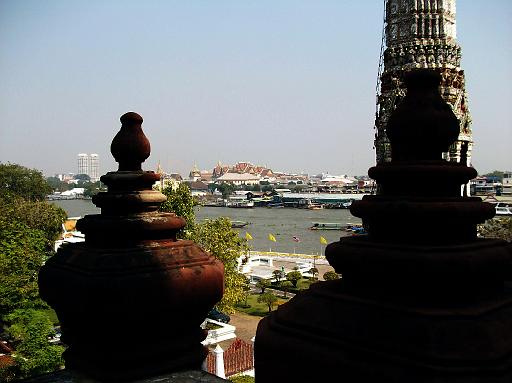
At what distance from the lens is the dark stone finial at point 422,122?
2174mm

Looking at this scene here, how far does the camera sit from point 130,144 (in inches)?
161

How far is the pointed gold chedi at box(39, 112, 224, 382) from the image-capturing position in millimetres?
3631

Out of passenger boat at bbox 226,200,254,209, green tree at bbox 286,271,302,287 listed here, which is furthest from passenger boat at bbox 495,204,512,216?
passenger boat at bbox 226,200,254,209

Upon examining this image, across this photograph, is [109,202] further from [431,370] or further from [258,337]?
[431,370]

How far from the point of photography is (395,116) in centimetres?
224

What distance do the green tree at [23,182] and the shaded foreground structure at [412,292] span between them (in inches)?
2227

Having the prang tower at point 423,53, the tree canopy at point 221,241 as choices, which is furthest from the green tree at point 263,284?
the prang tower at point 423,53

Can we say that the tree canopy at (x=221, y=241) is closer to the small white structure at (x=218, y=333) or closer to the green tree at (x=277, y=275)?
the small white structure at (x=218, y=333)

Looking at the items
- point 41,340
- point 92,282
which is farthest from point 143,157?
point 41,340

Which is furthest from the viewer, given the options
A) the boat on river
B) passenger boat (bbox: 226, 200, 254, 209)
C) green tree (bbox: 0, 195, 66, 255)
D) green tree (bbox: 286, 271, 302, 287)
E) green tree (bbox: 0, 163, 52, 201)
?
passenger boat (bbox: 226, 200, 254, 209)

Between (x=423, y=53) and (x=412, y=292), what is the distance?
851 inches

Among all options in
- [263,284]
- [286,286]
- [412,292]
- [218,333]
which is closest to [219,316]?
[218,333]

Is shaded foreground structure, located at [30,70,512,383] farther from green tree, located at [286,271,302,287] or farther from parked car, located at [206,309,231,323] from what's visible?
green tree, located at [286,271,302,287]

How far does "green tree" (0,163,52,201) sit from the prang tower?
42.9 meters
